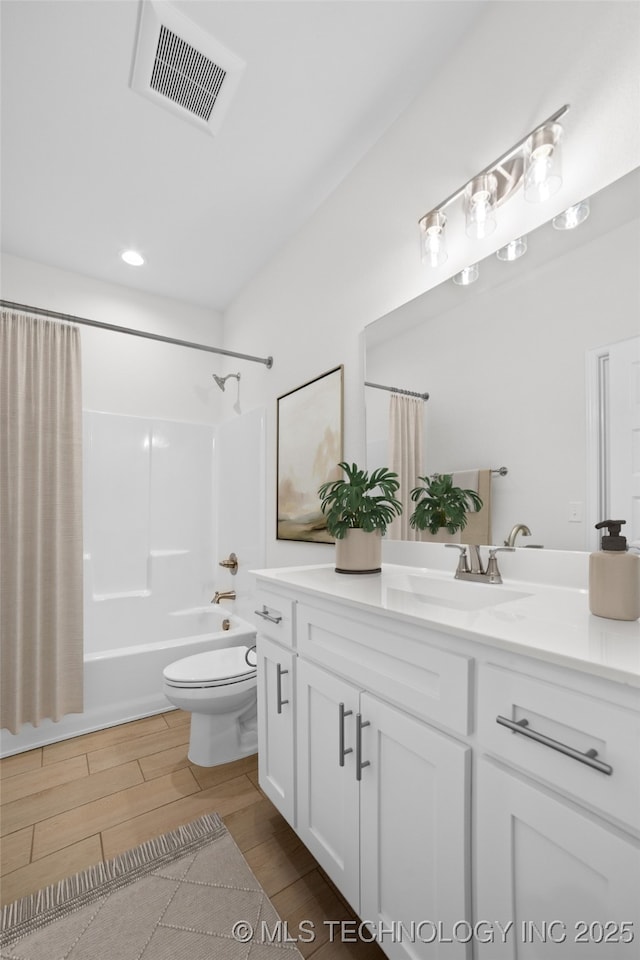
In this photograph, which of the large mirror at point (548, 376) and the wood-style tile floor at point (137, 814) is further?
the wood-style tile floor at point (137, 814)

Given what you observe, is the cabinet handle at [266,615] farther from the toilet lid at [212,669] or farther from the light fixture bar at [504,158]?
the light fixture bar at [504,158]

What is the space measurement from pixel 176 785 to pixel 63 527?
1333 millimetres

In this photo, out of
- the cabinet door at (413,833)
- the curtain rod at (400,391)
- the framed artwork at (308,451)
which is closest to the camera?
the cabinet door at (413,833)

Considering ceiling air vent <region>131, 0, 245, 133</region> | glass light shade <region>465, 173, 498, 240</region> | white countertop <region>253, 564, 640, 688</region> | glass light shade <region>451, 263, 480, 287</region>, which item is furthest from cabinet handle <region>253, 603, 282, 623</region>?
ceiling air vent <region>131, 0, 245, 133</region>

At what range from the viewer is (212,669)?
192 centimetres

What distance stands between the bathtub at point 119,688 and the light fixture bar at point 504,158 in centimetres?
221

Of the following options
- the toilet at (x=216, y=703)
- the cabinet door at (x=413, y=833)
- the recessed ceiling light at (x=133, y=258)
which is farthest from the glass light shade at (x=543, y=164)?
the recessed ceiling light at (x=133, y=258)

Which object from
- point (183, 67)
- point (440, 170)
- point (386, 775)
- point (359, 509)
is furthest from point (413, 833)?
point (183, 67)

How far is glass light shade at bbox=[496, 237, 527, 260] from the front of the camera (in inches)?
47.0

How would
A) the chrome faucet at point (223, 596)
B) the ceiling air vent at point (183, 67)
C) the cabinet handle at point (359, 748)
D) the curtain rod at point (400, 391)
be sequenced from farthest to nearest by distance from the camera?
the chrome faucet at point (223, 596)
the curtain rod at point (400, 391)
the ceiling air vent at point (183, 67)
the cabinet handle at point (359, 748)

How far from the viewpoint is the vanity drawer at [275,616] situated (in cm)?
133

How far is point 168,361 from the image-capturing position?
3.04 metres

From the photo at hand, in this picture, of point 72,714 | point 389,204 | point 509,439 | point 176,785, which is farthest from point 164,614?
point 389,204

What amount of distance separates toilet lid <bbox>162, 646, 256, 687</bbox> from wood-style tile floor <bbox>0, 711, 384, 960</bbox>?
397 millimetres
